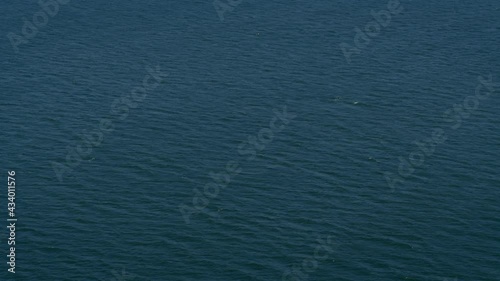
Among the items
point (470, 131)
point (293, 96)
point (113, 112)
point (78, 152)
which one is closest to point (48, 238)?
point (78, 152)

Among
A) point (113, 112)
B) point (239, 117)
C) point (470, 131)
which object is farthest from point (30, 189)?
point (470, 131)

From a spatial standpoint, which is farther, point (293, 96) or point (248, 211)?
point (293, 96)

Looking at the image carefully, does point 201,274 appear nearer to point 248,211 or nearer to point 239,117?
point 248,211

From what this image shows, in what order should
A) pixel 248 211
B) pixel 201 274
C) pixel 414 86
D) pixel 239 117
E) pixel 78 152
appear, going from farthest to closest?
pixel 414 86, pixel 239 117, pixel 78 152, pixel 248 211, pixel 201 274

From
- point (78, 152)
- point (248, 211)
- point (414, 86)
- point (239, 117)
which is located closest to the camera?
point (248, 211)

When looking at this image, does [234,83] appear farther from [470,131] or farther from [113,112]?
[470,131]

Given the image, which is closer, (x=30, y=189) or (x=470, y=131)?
(x=30, y=189)
